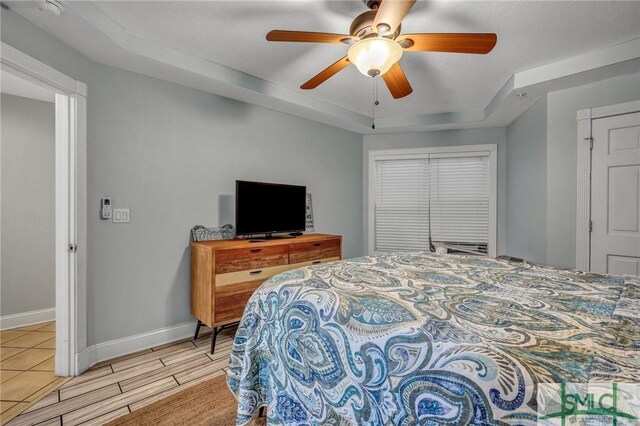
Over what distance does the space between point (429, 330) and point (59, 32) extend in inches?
110

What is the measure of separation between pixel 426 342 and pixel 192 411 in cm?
164

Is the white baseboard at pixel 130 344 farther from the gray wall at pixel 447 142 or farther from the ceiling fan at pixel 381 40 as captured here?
the gray wall at pixel 447 142

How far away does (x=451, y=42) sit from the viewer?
5.74 feet

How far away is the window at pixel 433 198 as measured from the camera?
4.22 meters

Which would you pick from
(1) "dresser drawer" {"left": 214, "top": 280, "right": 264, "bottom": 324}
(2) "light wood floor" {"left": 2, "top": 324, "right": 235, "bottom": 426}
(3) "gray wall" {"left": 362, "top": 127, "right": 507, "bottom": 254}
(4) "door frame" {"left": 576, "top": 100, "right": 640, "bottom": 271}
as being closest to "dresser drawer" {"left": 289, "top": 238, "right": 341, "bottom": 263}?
(1) "dresser drawer" {"left": 214, "top": 280, "right": 264, "bottom": 324}

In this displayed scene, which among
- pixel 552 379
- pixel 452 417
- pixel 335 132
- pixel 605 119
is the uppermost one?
pixel 335 132

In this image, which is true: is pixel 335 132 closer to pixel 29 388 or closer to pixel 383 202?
pixel 383 202

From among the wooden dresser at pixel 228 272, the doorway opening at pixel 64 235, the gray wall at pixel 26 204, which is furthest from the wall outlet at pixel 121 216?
the gray wall at pixel 26 204

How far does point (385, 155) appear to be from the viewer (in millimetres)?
4570

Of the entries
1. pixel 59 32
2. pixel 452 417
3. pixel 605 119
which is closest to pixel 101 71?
pixel 59 32

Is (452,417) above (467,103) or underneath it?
underneath

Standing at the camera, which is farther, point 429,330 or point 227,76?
point 227,76

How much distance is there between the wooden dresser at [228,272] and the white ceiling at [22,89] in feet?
7.39

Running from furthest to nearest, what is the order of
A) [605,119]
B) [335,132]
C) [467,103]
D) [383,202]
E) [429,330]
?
1. [383,202]
2. [335,132]
3. [467,103]
4. [605,119]
5. [429,330]
